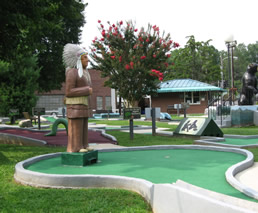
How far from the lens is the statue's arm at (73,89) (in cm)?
598

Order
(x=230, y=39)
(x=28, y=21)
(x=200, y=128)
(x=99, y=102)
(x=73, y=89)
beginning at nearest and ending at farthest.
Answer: (x=73, y=89) < (x=28, y=21) < (x=200, y=128) < (x=230, y=39) < (x=99, y=102)

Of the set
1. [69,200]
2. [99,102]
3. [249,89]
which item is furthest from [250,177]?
[99,102]

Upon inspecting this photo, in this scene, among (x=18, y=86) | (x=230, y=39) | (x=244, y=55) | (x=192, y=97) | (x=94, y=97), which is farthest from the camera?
(x=244, y=55)

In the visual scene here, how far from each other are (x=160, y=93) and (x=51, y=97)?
14335 mm

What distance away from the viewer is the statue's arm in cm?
598

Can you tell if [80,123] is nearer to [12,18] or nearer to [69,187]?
[69,187]

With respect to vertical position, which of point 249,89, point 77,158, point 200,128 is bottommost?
point 77,158

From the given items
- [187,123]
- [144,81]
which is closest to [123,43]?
[144,81]

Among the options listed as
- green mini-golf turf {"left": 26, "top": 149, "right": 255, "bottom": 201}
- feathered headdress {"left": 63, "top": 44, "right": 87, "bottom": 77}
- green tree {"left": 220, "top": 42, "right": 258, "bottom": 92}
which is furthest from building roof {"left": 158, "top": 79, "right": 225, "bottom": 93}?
green tree {"left": 220, "top": 42, "right": 258, "bottom": 92}

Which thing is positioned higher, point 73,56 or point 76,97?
point 73,56

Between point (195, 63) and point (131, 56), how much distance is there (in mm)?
21820

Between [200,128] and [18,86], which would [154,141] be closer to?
[200,128]

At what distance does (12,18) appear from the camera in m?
7.95

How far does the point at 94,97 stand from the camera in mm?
41969
